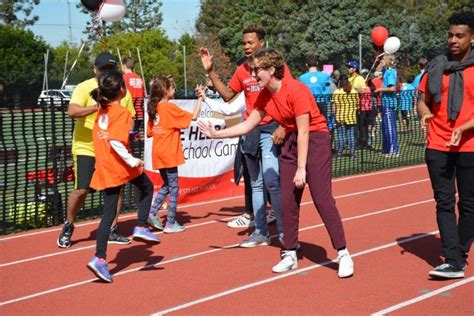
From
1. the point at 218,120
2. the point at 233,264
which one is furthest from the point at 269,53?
the point at 218,120

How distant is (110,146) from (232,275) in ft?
5.18

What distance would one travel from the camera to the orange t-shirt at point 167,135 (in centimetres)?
818

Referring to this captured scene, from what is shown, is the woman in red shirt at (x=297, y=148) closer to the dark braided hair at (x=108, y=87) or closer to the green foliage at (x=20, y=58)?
the dark braided hair at (x=108, y=87)

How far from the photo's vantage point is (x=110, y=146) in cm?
611

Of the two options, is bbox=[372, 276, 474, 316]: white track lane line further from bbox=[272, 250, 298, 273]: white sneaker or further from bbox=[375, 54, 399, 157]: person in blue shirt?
bbox=[375, 54, 399, 157]: person in blue shirt

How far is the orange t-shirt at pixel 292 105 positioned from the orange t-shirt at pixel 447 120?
0.92m

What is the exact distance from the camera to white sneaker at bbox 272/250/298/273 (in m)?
6.16

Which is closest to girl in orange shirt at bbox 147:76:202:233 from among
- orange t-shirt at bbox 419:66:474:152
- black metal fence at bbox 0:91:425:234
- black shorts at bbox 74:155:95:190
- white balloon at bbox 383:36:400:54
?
black shorts at bbox 74:155:95:190

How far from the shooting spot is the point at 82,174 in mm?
7371

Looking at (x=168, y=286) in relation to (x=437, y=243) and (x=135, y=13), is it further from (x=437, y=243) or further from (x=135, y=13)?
(x=135, y=13)

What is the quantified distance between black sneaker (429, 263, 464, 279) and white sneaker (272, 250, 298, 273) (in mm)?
1201

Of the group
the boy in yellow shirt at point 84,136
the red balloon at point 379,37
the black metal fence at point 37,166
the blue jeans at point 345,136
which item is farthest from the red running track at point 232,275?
the red balloon at point 379,37

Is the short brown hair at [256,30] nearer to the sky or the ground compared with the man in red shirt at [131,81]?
nearer to the sky

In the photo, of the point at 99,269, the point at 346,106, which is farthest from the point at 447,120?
the point at 346,106
